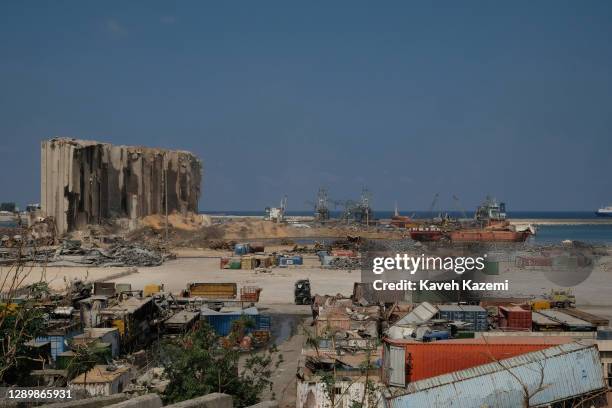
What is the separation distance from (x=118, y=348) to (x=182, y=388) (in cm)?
852

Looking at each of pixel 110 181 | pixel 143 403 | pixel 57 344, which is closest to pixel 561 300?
pixel 57 344

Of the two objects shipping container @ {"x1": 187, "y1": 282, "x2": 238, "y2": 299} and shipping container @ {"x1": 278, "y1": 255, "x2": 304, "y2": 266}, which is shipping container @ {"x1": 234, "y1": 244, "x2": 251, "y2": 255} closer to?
shipping container @ {"x1": 278, "y1": 255, "x2": 304, "y2": 266}

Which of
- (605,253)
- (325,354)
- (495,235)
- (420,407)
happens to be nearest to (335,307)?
(325,354)

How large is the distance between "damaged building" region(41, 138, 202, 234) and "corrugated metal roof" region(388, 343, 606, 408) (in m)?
53.4

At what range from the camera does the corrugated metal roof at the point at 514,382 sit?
37.4ft

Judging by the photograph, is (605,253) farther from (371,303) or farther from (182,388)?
(182,388)

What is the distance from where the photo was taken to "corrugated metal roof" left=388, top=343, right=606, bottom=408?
37.4 ft

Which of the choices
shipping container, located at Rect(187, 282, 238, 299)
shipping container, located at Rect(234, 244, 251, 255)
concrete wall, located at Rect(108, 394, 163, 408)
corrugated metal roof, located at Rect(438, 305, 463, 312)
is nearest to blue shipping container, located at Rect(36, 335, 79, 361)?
corrugated metal roof, located at Rect(438, 305, 463, 312)

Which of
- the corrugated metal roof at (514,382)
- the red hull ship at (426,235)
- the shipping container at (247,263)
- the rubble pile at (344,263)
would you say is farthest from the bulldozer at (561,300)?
the red hull ship at (426,235)

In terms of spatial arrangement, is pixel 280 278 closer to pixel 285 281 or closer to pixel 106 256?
pixel 285 281

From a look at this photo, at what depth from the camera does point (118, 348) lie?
19.4 meters

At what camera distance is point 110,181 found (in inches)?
3556

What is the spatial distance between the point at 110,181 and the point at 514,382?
84665mm

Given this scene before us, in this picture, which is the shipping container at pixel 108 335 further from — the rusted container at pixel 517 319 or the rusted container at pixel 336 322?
the rusted container at pixel 517 319
